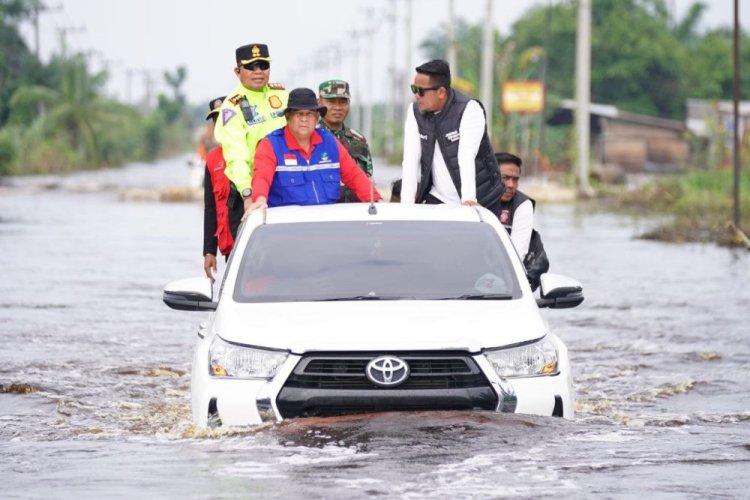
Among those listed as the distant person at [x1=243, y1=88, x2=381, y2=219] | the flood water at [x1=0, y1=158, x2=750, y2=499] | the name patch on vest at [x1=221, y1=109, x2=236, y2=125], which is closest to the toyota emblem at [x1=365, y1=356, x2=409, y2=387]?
the flood water at [x1=0, y1=158, x2=750, y2=499]

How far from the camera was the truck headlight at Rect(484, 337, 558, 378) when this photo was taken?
8.01 meters

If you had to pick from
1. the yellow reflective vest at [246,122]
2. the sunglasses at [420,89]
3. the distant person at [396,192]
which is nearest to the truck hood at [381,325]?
the yellow reflective vest at [246,122]

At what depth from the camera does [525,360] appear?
8086mm

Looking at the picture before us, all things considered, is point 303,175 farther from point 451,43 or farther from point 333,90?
point 451,43

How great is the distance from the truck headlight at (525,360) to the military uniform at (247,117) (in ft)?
10.3

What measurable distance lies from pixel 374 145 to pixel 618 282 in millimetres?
102763

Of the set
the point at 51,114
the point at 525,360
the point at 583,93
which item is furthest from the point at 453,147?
the point at 51,114

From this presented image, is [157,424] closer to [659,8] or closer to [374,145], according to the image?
[659,8]

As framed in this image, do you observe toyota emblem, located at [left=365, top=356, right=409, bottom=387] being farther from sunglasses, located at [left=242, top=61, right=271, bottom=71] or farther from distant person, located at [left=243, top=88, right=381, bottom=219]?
sunglasses, located at [left=242, top=61, right=271, bottom=71]

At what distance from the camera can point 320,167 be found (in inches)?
408

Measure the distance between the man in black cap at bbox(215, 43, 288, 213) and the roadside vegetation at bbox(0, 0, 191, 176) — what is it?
5035cm

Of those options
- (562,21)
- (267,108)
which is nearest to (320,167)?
(267,108)

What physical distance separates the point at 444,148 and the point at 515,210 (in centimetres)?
84

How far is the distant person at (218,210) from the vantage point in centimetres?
1114
